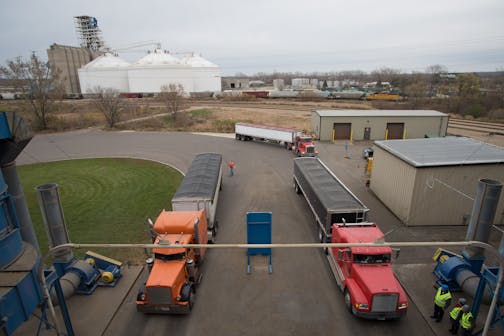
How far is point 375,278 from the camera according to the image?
10.9m

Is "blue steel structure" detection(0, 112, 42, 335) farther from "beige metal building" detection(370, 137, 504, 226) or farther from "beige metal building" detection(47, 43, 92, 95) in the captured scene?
"beige metal building" detection(47, 43, 92, 95)

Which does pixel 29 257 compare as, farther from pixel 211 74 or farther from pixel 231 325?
pixel 211 74

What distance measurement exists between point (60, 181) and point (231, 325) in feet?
74.0

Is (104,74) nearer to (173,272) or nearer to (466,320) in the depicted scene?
(173,272)

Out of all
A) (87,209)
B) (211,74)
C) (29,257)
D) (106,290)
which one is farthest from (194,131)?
(211,74)

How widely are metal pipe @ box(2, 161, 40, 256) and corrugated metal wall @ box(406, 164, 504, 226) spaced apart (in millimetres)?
18327

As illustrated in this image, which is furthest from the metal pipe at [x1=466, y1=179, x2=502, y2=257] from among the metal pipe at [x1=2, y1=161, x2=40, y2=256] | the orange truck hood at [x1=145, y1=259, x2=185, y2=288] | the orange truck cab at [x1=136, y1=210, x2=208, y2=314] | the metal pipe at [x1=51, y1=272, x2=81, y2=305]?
the metal pipe at [x1=2, y1=161, x2=40, y2=256]

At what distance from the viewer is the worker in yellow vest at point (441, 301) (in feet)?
33.8

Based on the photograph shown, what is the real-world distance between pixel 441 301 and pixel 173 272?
9715mm

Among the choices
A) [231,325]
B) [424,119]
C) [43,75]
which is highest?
[43,75]

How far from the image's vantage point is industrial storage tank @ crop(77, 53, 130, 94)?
102 metres

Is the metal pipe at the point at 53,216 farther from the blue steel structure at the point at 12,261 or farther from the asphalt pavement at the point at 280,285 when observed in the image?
the asphalt pavement at the point at 280,285

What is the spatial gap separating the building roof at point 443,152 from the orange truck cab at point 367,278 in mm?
7005

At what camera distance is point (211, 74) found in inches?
4434
